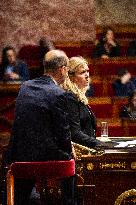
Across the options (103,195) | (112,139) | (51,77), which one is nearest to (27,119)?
(51,77)

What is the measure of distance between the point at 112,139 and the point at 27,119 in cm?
110

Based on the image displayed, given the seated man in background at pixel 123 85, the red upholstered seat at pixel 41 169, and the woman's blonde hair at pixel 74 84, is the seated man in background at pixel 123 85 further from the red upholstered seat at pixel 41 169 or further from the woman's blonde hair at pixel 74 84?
the red upholstered seat at pixel 41 169

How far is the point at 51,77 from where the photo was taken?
9.34 feet

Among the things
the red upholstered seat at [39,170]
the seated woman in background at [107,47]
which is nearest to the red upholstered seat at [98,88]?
the seated woman in background at [107,47]

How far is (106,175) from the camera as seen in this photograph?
3.21 metres

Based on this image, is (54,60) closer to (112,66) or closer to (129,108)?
(129,108)

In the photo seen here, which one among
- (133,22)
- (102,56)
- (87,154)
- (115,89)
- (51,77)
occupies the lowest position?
(87,154)

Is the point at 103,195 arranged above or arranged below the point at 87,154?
below

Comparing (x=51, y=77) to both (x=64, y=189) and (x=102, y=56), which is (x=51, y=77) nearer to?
(x=64, y=189)

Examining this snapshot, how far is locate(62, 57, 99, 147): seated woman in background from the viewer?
3.09 metres

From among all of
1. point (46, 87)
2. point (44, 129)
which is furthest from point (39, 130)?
point (46, 87)

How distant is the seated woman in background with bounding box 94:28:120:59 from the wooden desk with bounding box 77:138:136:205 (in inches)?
185

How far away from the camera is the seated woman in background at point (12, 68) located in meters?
7.01

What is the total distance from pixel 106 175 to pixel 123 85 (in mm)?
Result: 4033
